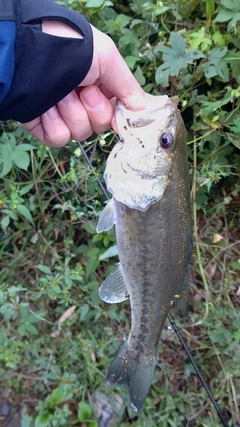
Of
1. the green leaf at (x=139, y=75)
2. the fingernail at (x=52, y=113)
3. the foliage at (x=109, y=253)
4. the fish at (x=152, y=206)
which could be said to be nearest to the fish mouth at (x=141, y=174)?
the fish at (x=152, y=206)

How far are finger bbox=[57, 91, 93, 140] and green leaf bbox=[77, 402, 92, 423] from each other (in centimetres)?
178

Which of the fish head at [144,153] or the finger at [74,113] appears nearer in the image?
the fish head at [144,153]

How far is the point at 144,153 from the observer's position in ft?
5.19

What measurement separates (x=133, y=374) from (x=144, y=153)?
103 cm

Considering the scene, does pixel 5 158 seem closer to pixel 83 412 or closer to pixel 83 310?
pixel 83 310

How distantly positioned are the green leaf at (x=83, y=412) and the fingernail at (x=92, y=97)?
1.90 m

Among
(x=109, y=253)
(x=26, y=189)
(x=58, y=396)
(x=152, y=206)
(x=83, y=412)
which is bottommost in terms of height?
(x=83, y=412)

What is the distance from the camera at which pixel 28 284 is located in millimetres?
2854

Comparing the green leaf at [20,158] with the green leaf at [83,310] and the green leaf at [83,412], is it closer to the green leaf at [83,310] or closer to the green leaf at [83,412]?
the green leaf at [83,310]

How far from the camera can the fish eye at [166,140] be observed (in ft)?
5.09

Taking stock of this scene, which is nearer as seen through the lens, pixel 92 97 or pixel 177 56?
pixel 92 97

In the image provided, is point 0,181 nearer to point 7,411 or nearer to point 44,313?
point 44,313

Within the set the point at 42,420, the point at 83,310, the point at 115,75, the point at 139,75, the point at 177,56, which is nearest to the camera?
the point at 115,75

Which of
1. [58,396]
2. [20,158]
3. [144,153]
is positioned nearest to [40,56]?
[144,153]
